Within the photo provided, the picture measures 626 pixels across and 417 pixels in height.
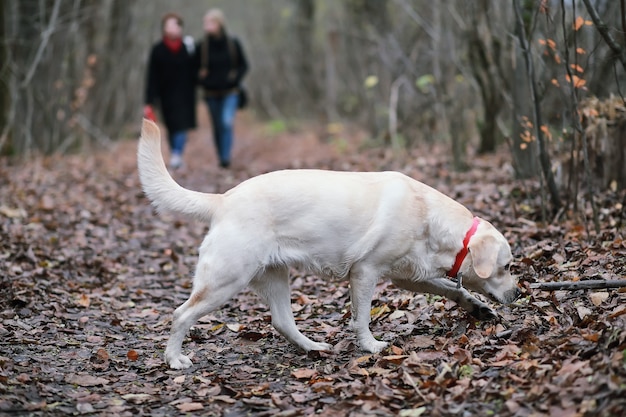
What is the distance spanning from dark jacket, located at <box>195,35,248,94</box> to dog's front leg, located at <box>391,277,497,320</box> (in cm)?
928

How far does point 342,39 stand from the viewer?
721 inches

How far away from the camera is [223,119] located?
13508 millimetres

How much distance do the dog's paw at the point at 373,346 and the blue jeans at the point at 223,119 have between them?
30.6 feet

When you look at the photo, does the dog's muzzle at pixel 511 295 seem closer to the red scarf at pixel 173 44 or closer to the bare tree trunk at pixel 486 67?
the bare tree trunk at pixel 486 67

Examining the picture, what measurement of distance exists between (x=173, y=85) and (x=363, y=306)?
32.0ft

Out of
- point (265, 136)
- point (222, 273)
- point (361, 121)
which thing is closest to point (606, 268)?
point (222, 273)

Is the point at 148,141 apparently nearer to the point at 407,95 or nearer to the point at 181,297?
the point at 181,297

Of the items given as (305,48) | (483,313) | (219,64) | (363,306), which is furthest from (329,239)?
(305,48)

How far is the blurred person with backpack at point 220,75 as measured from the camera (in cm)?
1341

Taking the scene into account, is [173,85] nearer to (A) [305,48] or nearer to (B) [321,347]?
(A) [305,48]

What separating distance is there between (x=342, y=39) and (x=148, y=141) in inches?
564

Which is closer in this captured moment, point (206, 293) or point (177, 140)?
point (206, 293)

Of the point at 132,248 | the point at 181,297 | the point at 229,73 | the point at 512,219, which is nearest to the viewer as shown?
the point at 181,297

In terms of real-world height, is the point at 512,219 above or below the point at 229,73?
below
